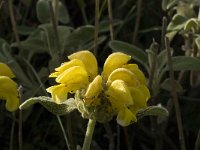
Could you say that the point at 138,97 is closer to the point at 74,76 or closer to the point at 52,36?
the point at 74,76

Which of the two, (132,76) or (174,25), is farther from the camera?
(174,25)

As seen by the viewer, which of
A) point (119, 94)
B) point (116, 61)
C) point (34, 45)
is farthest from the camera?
point (34, 45)

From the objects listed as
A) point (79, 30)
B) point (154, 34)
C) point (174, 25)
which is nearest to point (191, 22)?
point (174, 25)

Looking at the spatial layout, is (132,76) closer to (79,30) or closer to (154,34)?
(79,30)

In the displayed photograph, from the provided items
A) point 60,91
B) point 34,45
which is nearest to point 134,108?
point 60,91

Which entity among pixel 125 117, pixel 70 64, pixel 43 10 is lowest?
pixel 125 117

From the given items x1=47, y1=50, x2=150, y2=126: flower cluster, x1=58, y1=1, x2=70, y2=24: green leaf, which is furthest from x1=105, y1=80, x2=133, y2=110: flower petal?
x1=58, y1=1, x2=70, y2=24: green leaf
